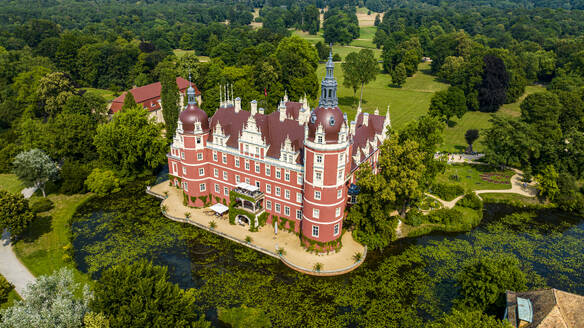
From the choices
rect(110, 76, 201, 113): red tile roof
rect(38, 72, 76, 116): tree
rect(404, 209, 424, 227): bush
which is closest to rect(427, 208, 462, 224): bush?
rect(404, 209, 424, 227): bush

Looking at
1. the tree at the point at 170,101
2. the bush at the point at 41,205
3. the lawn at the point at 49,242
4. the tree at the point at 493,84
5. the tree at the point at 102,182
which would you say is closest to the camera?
the lawn at the point at 49,242

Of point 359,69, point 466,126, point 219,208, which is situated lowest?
point 219,208

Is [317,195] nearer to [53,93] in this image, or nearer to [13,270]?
[13,270]

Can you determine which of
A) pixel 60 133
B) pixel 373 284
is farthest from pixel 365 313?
pixel 60 133

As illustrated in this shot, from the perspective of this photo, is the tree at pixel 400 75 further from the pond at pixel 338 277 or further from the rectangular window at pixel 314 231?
the rectangular window at pixel 314 231


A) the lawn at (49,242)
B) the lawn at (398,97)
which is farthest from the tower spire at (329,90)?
the lawn at (398,97)

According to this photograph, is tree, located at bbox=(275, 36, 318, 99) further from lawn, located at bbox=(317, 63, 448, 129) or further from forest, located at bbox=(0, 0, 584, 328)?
lawn, located at bbox=(317, 63, 448, 129)

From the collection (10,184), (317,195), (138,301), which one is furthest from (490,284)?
(10,184)
